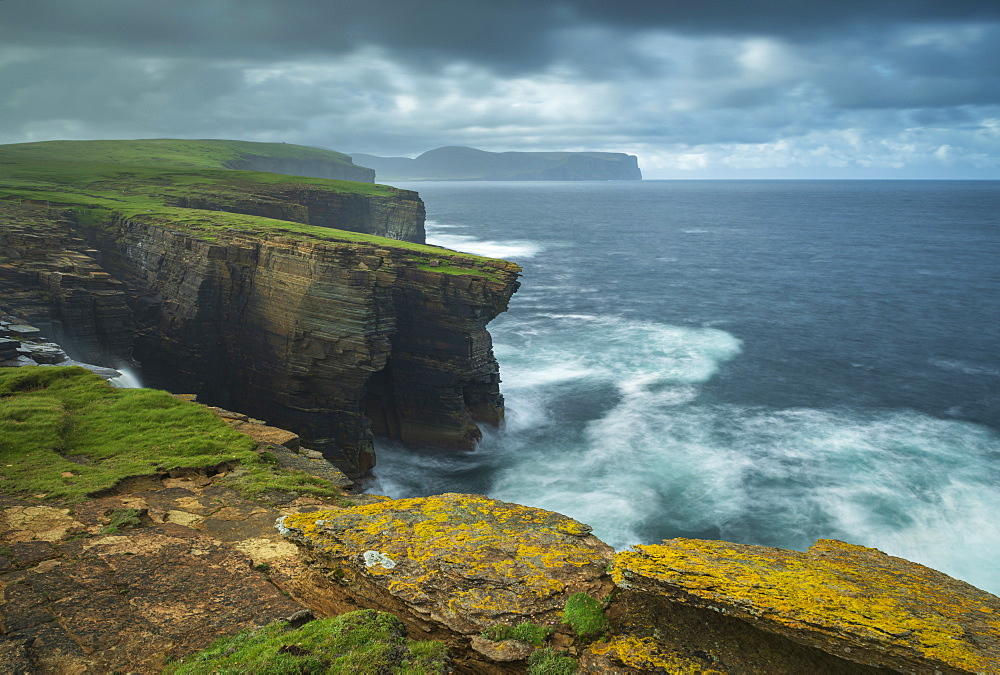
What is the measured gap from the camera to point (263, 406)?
39.3 m

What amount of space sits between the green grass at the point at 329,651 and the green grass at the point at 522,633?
2.22 feet

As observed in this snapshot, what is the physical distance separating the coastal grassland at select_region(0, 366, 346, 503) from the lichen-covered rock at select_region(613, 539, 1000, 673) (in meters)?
9.64

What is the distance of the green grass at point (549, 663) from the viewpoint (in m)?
7.65

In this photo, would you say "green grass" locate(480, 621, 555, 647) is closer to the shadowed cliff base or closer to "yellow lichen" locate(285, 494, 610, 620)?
"yellow lichen" locate(285, 494, 610, 620)

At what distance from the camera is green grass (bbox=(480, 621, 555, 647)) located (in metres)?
8.08

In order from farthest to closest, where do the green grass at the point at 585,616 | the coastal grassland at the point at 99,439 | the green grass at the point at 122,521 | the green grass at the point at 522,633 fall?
the coastal grassland at the point at 99,439 < the green grass at the point at 122,521 < the green grass at the point at 585,616 < the green grass at the point at 522,633

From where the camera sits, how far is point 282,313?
38125 millimetres

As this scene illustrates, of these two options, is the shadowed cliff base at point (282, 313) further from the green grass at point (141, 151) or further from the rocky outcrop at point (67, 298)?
the green grass at point (141, 151)

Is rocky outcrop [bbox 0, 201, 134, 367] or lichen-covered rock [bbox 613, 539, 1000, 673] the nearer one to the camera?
lichen-covered rock [bbox 613, 539, 1000, 673]

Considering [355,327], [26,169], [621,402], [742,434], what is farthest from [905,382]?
[26,169]

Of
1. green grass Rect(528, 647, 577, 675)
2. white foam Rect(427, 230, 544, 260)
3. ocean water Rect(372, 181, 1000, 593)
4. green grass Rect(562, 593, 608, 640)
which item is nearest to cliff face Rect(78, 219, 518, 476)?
ocean water Rect(372, 181, 1000, 593)

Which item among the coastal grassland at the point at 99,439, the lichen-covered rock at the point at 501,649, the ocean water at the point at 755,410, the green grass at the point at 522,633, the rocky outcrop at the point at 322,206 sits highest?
the rocky outcrop at the point at 322,206

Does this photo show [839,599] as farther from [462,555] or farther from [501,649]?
[462,555]

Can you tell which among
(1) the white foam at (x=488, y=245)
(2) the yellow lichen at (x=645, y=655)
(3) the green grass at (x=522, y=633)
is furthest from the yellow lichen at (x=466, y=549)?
(1) the white foam at (x=488, y=245)
